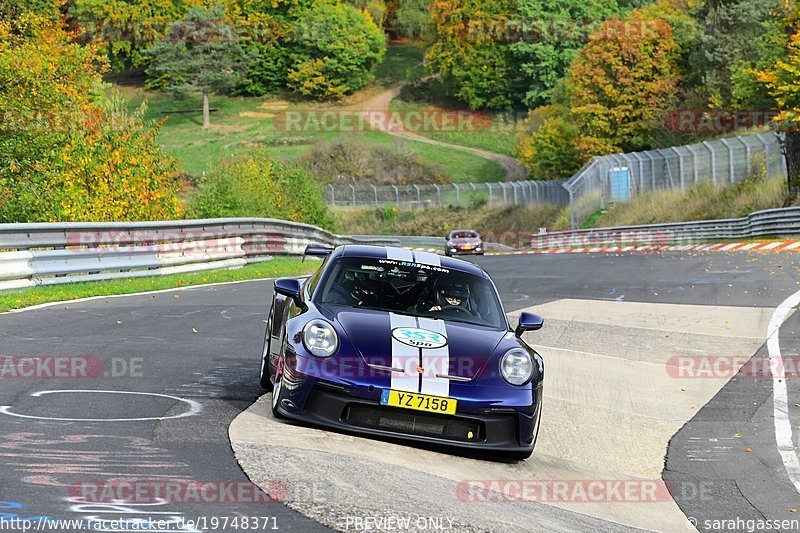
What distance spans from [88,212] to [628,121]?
51.2 m

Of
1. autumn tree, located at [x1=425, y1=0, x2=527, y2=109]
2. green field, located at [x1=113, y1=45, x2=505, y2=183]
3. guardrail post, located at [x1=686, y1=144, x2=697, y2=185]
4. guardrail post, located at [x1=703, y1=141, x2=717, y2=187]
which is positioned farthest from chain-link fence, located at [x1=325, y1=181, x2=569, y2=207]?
autumn tree, located at [x1=425, y1=0, x2=527, y2=109]

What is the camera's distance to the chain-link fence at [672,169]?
43.8m

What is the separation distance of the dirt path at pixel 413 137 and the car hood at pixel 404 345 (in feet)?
284

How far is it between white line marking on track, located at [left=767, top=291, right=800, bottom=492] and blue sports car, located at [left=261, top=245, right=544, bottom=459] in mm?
1936

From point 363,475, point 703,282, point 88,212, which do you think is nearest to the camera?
point 363,475

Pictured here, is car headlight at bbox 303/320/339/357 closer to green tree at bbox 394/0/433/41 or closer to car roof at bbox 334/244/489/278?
car roof at bbox 334/244/489/278

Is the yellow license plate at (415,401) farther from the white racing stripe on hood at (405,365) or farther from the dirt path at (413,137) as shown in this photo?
the dirt path at (413,137)

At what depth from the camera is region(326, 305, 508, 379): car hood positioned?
7953mm

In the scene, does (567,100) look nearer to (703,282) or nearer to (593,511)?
(703,282)

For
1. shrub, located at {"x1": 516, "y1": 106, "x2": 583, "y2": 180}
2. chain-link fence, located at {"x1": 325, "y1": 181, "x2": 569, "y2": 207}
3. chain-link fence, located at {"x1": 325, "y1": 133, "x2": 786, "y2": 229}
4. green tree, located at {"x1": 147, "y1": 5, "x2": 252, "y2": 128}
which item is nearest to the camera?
chain-link fence, located at {"x1": 325, "y1": 133, "x2": 786, "y2": 229}

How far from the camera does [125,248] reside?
2023cm

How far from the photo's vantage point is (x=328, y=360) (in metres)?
7.84

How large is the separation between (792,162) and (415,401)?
36.2 metres

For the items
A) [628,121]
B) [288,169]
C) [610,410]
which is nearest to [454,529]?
[610,410]
